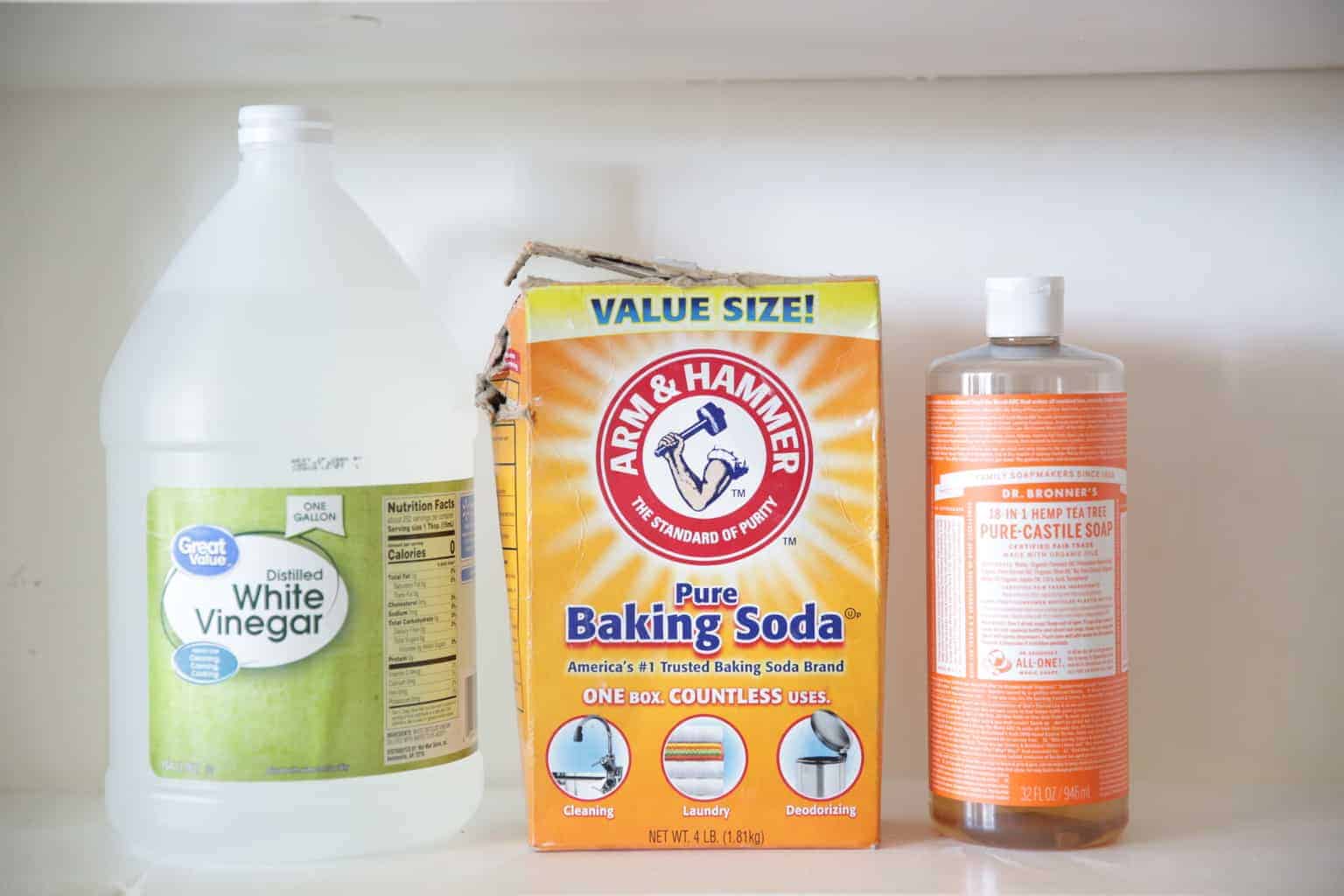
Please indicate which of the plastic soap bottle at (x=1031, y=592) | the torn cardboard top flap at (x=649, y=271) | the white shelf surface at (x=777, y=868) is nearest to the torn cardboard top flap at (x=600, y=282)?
the torn cardboard top flap at (x=649, y=271)

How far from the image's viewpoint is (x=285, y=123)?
2.68 feet

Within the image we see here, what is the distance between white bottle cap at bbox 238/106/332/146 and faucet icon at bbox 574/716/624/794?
40cm

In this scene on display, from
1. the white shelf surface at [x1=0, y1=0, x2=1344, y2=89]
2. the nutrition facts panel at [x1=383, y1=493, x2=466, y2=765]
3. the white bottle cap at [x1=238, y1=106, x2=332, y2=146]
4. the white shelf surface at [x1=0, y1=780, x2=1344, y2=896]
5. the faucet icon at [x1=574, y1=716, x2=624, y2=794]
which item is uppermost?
the white shelf surface at [x1=0, y1=0, x2=1344, y2=89]

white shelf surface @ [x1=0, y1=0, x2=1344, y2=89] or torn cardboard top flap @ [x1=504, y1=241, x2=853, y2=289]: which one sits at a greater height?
white shelf surface @ [x1=0, y1=0, x2=1344, y2=89]

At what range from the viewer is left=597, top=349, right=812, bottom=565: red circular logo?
75 centimetres

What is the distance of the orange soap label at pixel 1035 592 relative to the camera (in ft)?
2.40

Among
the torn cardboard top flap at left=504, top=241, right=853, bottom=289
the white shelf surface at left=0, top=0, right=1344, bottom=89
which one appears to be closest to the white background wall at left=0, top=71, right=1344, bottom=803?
the white shelf surface at left=0, top=0, right=1344, bottom=89

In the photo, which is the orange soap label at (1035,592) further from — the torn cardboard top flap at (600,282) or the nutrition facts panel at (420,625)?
the nutrition facts panel at (420,625)

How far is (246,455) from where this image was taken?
2.52ft

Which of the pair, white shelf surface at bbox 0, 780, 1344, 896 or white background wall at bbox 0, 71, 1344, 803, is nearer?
white shelf surface at bbox 0, 780, 1344, 896

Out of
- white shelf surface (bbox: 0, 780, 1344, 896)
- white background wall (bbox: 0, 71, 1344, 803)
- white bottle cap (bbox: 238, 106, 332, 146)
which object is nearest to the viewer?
white shelf surface (bbox: 0, 780, 1344, 896)

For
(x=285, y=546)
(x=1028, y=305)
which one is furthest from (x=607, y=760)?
(x=1028, y=305)

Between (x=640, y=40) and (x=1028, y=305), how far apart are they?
0.92ft

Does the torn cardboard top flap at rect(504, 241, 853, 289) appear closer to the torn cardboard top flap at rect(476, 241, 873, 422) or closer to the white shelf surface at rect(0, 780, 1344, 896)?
the torn cardboard top flap at rect(476, 241, 873, 422)
